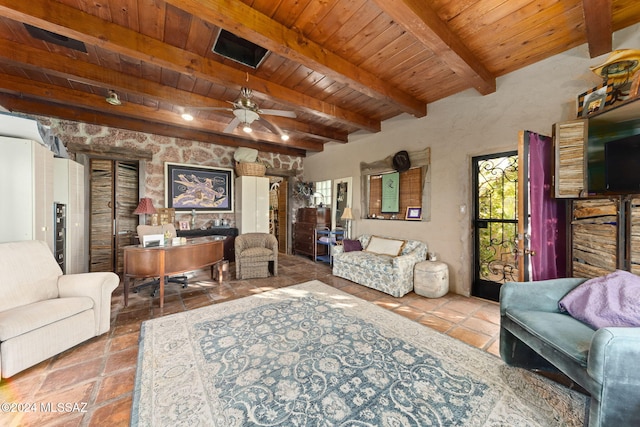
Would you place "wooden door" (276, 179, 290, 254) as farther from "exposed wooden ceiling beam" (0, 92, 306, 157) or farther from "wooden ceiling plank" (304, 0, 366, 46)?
"wooden ceiling plank" (304, 0, 366, 46)

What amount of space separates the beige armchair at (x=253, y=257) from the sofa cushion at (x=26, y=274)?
6.93ft

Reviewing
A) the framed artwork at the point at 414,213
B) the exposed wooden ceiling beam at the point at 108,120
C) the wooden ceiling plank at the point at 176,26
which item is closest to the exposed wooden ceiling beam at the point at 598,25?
the framed artwork at the point at 414,213

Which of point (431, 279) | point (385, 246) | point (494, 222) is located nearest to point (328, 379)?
point (431, 279)

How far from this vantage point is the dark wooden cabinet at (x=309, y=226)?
17.7ft

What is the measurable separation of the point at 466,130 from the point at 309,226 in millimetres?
3621

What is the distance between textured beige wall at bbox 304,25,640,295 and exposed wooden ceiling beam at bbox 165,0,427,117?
112 cm

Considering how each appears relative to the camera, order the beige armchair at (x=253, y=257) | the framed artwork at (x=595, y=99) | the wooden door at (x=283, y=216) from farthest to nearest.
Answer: the wooden door at (x=283, y=216), the beige armchair at (x=253, y=257), the framed artwork at (x=595, y=99)

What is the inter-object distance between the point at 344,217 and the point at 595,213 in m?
3.41

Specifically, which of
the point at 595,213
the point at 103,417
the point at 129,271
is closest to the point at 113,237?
the point at 129,271

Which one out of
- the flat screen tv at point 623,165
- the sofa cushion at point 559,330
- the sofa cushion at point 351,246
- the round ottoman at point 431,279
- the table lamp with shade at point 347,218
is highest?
the flat screen tv at point 623,165

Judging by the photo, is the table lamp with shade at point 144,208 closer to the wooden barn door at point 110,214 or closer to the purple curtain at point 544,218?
the wooden barn door at point 110,214

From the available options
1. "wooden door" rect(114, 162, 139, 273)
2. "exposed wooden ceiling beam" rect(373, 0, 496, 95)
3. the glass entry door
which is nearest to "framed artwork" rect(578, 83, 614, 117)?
the glass entry door

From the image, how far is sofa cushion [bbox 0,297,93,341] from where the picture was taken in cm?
162

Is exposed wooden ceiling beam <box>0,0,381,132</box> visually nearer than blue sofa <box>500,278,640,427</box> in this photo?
No
